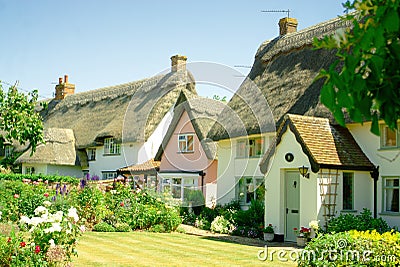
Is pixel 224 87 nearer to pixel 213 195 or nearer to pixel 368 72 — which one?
pixel 213 195

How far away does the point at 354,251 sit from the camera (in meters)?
10.4

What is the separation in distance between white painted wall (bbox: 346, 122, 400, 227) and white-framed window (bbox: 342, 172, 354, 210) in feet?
2.60

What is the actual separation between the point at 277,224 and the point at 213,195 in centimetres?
889

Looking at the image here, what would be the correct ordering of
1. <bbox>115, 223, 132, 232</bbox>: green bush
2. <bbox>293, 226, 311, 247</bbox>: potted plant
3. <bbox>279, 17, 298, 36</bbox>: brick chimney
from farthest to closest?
<bbox>279, 17, 298, 36</bbox>: brick chimney < <bbox>115, 223, 132, 232</bbox>: green bush < <bbox>293, 226, 311, 247</bbox>: potted plant

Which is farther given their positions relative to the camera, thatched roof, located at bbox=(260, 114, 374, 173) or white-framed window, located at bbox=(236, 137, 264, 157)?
white-framed window, located at bbox=(236, 137, 264, 157)

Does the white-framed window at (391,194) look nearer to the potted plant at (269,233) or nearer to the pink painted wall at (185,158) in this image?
the potted plant at (269,233)

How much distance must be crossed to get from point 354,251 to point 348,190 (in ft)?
28.7

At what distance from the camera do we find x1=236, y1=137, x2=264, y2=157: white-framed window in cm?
2506

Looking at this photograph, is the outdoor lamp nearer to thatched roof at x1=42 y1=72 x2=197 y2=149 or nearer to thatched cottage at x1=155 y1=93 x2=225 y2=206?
thatched cottage at x1=155 y1=93 x2=225 y2=206

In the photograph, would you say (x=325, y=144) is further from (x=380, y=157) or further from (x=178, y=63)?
(x=178, y=63)

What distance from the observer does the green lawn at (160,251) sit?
45.4 ft

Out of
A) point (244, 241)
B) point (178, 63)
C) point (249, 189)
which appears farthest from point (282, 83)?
point (178, 63)

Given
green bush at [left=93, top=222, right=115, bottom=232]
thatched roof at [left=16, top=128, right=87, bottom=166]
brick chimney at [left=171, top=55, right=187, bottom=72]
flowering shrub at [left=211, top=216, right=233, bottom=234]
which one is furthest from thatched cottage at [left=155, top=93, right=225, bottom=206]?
thatched roof at [left=16, top=128, right=87, bottom=166]

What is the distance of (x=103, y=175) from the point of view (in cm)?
3938
